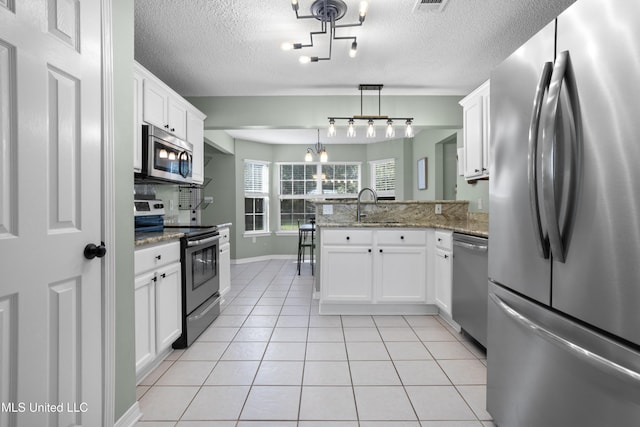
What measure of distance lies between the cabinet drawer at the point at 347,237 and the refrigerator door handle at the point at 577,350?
181 cm

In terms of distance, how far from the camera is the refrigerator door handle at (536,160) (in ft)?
3.54

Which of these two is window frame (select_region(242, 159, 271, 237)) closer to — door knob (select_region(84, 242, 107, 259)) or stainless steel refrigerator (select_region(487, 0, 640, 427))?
door knob (select_region(84, 242, 107, 259))

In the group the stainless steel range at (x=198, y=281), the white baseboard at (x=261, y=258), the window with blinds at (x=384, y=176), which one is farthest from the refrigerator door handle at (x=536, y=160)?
the white baseboard at (x=261, y=258)

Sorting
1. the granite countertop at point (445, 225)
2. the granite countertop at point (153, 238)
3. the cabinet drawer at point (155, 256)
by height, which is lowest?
the cabinet drawer at point (155, 256)

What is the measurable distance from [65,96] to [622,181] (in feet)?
6.01

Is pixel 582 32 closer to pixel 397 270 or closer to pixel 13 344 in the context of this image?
pixel 13 344

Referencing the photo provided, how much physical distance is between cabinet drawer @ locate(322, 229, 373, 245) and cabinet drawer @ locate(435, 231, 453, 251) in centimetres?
64

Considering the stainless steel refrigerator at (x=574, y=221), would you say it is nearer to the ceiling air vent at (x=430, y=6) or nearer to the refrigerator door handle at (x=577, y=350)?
the refrigerator door handle at (x=577, y=350)

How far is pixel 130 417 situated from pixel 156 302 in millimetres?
656

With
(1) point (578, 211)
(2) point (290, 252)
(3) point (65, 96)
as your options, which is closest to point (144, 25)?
(3) point (65, 96)

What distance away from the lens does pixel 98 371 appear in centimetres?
134

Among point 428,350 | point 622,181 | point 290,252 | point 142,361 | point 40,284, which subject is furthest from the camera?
point 290,252

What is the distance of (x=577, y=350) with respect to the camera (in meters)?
0.97

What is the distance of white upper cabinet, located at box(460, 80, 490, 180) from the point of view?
270cm
